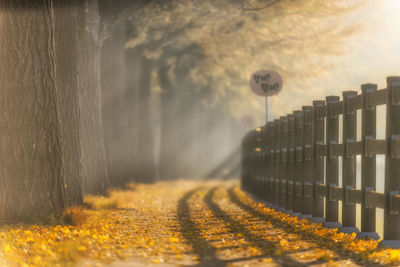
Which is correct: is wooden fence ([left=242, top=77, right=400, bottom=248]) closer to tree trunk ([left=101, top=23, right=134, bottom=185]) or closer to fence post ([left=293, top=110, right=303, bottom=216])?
fence post ([left=293, top=110, right=303, bottom=216])

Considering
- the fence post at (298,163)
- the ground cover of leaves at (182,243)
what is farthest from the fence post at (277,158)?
the ground cover of leaves at (182,243)

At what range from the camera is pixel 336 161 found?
388 inches

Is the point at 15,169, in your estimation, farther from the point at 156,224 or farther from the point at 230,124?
the point at 230,124

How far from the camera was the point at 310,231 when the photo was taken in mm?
9641

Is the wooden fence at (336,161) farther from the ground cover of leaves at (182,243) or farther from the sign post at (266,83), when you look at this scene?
the sign post at (266,83)

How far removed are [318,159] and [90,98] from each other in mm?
7900

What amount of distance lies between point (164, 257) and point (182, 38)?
1948 centimetres

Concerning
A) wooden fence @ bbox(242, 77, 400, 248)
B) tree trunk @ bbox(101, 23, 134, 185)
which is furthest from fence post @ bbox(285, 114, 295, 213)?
tree trunk @ bbox(101, 23, 134, 185)

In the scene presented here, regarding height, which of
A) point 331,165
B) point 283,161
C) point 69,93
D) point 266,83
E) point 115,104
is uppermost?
point 266,83

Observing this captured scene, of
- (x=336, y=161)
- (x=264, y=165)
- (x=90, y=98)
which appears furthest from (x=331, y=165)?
(x=90, y=98)

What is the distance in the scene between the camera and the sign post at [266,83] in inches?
706

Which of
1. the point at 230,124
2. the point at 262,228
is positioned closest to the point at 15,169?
the point at 262,228

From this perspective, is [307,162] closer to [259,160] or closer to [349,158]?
[349,158]

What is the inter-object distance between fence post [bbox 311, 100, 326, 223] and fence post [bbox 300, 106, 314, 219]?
10.2 inches
